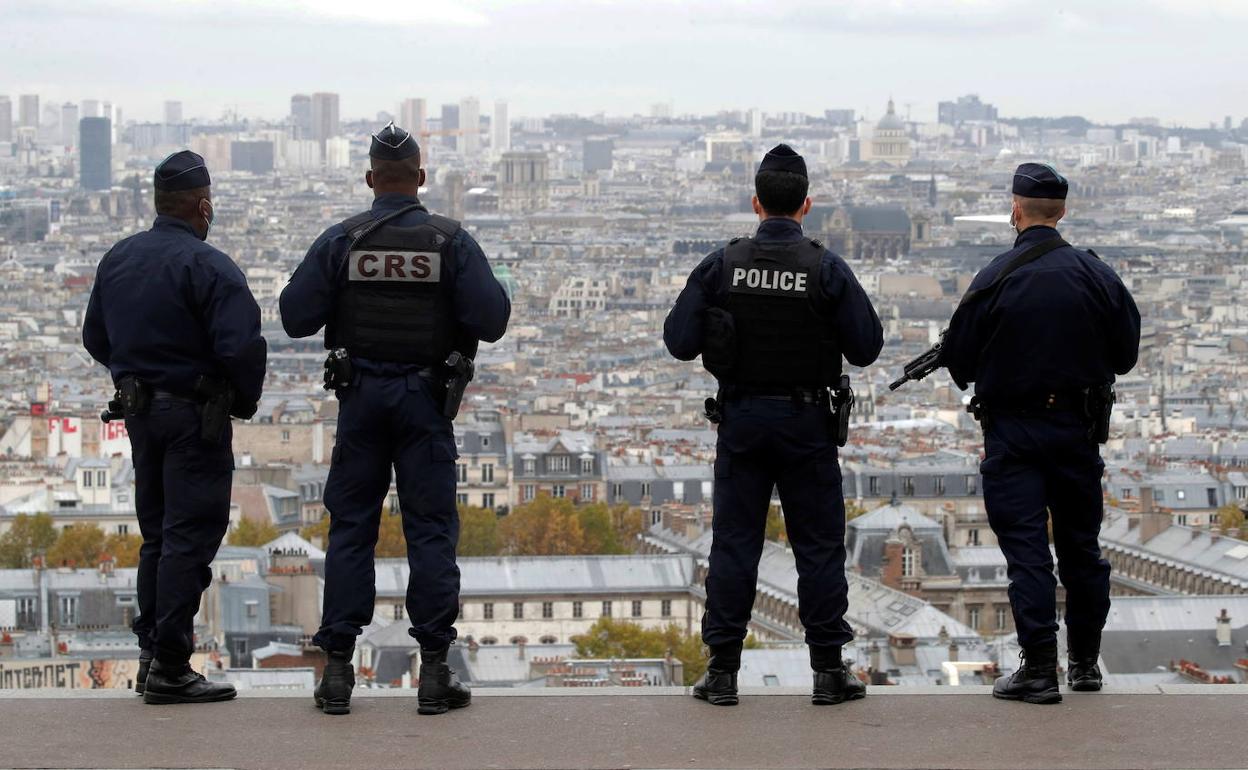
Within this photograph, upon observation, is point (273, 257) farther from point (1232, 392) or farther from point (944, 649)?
point (944, 649)

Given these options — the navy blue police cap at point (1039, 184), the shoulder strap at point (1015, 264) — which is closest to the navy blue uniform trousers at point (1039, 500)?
the shoulder strap at point (1015, 264)

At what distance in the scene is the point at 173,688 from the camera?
28.4ft

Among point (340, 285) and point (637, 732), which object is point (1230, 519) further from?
point (637, 732)

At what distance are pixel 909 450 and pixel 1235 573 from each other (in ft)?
75.9

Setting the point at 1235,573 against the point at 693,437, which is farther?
the point at 693,437

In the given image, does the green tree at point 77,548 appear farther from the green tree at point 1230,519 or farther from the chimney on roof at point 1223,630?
the green tree at point 1230,519

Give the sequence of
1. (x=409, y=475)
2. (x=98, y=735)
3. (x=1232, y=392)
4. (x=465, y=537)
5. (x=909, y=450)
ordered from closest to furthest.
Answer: (x=98, y=735), (x=409, y=475), (x=465, y=537), (x=909, y=450), (x=1232, y=392)

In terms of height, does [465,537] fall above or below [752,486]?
below

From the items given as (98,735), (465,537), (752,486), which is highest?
(752,486)

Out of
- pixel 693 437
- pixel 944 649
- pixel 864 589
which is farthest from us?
pixel 693 437

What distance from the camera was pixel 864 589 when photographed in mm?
41812

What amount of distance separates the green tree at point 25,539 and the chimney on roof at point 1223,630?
18057 millimetres

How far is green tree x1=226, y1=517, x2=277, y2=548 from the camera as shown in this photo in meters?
48.7

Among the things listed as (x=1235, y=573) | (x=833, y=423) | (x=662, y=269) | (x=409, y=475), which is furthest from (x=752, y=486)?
(x=662, y=269)
